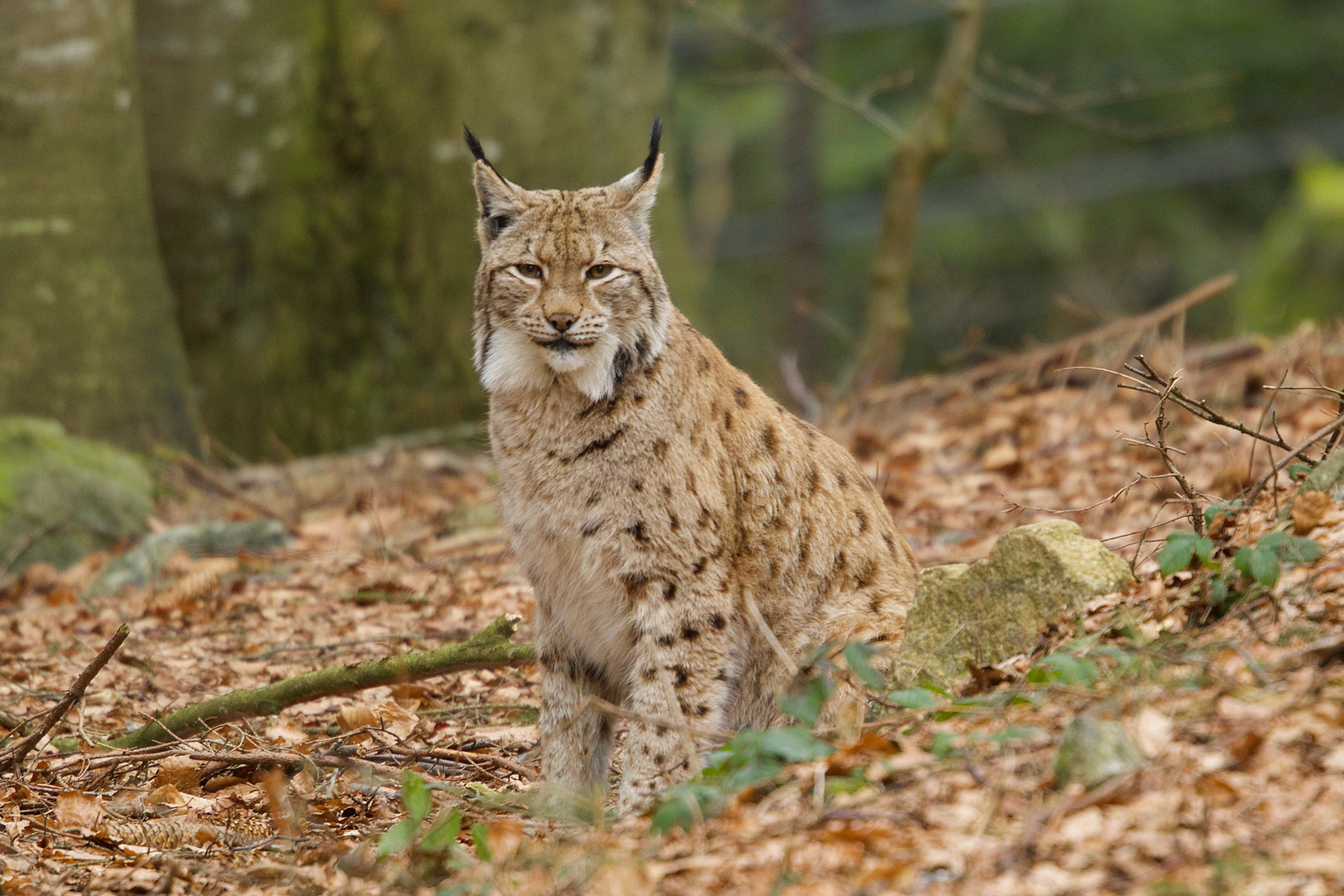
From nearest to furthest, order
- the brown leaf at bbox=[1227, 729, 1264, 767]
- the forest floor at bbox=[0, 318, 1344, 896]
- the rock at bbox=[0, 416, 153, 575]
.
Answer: the forest floor at bbox=[0, 318, 1344, 896]
the brown leaf at bbox=[1227, 729, 1264, 767]
the rock at bbox=[0, 416, 153, 575]

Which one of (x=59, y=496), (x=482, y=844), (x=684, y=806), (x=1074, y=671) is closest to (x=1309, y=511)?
(x=1074, y=671)

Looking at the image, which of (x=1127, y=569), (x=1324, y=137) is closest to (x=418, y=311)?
(x=1127, y=569)

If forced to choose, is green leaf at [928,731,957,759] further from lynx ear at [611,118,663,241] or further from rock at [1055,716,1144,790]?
lynx ear at [611,118,663,241]

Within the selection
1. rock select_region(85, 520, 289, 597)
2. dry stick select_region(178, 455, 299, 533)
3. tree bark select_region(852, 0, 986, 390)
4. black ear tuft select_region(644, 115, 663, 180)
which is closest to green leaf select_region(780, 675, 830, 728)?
black ear tuft select_region(644, 115, 663, 180)

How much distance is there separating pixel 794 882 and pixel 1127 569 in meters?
1.83

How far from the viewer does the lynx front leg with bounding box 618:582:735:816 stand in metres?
4.42

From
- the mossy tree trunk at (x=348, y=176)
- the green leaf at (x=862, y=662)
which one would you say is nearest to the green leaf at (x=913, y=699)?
the green leaf at (x=862, y=662)

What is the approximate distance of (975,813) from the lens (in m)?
3.06

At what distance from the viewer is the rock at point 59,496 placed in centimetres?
720

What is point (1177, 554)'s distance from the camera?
146 inches

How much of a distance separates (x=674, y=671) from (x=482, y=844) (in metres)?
1.24

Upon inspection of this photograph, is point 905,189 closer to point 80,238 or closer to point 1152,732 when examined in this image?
point 80,238

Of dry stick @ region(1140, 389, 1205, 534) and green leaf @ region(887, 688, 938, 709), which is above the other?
dry stick @ region(1140, 389, 1205, 534)

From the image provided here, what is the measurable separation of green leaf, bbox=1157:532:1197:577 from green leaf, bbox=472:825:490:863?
72.3 inches
